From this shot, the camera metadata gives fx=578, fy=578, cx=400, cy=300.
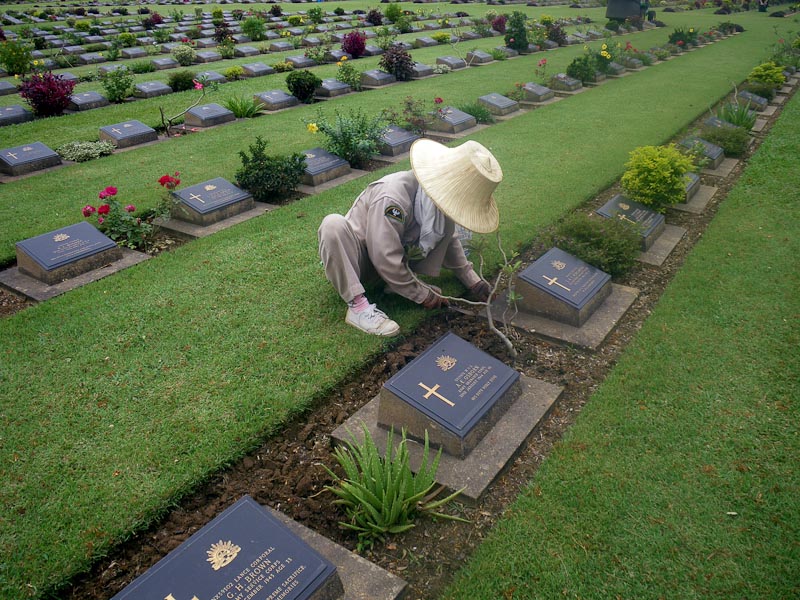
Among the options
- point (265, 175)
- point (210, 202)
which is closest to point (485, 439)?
point (210, 202)

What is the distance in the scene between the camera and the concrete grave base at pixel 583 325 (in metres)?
4.33

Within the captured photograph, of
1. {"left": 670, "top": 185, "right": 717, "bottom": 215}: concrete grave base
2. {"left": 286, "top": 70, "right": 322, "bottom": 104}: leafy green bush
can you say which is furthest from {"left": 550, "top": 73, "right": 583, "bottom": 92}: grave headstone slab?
{"left": 670, "top": 185, "right": 717, "bottom": 215}: concrete grave base

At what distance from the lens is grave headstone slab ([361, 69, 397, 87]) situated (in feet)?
43.0

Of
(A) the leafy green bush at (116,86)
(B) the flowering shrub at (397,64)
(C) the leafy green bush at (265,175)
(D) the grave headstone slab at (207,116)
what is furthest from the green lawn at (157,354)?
(B) the flowering shrub at (397,64)

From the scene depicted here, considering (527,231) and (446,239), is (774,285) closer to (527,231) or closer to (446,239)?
(527,231)

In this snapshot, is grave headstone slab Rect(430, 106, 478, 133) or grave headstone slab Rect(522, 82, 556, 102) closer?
grave headstone slab Rect(430, 106, 478, 133)

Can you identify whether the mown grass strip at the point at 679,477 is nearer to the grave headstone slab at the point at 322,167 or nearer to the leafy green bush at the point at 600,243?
the leafy green bush at the point at 600,243

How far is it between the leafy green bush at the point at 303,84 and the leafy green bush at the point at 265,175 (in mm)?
4719

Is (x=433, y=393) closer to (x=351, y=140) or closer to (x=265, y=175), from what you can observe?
(x=265, y=175)

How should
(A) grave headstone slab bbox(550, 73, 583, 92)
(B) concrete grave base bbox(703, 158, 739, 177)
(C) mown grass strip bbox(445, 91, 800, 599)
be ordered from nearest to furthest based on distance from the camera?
(C) mown grass strip bbox(445, 91, 800, 599)
(B) concrete grave base bbox(703, 158, 739, 177)
(A) grave headstone slab bbox(550, 73, 583, 92)

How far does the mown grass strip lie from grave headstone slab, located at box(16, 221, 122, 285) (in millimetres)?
4432

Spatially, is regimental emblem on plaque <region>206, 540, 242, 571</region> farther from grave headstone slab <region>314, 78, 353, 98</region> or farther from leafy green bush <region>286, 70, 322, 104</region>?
grave headstone slab <region>314, 78, 353, 98</region>

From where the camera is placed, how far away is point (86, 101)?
36.0 feet

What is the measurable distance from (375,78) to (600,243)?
9540 millimetres
